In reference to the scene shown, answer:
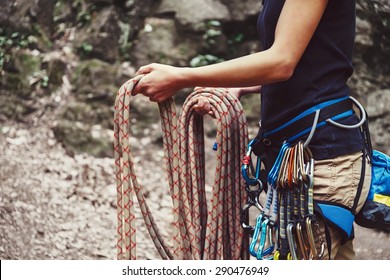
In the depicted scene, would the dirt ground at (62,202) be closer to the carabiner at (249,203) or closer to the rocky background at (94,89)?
the rocky background at (94,89)

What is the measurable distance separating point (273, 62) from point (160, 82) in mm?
357

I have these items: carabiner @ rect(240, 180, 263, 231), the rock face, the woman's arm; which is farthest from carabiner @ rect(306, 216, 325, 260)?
the rock face

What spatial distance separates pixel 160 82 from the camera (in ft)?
5.33

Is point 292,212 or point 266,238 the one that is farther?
point 266,238

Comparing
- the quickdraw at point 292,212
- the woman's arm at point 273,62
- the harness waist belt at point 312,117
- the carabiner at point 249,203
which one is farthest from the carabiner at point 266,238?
the woman's arm at point 273,62

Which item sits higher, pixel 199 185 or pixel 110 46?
pixel 199 185

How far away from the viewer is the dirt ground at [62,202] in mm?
3559

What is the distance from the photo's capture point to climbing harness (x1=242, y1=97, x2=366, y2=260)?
1.58 m

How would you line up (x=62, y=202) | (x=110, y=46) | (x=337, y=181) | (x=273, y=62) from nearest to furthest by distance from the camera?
(x=273, y=62), (x=337, y=181), (x=62, y=202), (x=110, y=46)

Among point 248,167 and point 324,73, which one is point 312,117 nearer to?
point 324,73

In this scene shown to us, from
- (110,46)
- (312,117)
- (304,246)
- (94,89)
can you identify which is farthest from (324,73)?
(110,46)

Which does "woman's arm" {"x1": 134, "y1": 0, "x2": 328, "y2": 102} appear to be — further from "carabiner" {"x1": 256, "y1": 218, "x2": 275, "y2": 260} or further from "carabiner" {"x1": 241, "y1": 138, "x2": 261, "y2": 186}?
"carabiner" {"x1": 256, "y1": 218, "x2": 275, "y2": 260}

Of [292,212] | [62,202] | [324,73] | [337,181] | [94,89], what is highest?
[324,73]

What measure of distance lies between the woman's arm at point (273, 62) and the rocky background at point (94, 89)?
2.29m
